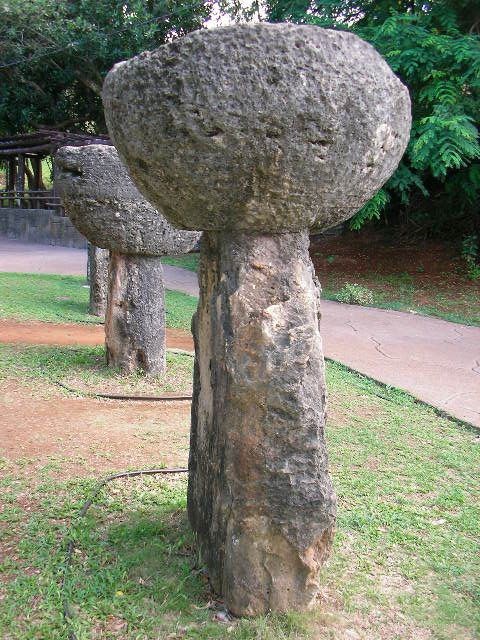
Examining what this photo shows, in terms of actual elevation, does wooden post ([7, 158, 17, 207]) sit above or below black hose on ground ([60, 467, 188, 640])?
above

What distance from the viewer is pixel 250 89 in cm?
205

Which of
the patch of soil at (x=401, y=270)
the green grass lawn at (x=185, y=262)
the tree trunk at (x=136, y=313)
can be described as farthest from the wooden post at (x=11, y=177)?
the tree trunk at (x=136, y=313)

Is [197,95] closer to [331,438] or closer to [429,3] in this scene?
[331,438]

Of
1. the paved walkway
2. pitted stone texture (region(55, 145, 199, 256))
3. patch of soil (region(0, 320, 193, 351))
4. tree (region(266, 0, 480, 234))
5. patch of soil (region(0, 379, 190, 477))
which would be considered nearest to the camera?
patch of soil (region(0, 379, 190, 477))

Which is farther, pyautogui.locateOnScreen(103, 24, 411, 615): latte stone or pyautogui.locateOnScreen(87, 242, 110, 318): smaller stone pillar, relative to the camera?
pyautogui.locateOnScreen(87, 242, 110, 318): smaller stone pillar

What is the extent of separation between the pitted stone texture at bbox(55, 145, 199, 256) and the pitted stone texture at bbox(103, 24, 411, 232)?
10.0ft

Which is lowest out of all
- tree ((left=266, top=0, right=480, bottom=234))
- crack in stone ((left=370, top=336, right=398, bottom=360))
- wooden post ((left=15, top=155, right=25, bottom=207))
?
crack in stone ((left=370, top=336, right=398, bottom=360))

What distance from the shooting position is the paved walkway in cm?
590

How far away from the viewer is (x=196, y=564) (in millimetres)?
2686

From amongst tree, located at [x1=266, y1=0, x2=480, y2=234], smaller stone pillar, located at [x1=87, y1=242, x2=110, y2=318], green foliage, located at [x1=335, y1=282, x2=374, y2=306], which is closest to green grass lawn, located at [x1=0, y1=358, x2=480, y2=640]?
smaller stone pillar, located at [x1=87, y1=242, x2=110, y2=318]

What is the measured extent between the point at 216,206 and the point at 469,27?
1121 centimetres

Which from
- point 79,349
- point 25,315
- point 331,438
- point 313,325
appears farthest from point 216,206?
point 25,315

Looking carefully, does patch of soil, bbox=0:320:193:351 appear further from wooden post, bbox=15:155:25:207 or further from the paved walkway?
wooden post, bbox=15:155:25:207

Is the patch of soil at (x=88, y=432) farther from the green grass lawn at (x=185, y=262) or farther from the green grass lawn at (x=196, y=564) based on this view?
the green grass lawn at (x=185, y=262)
